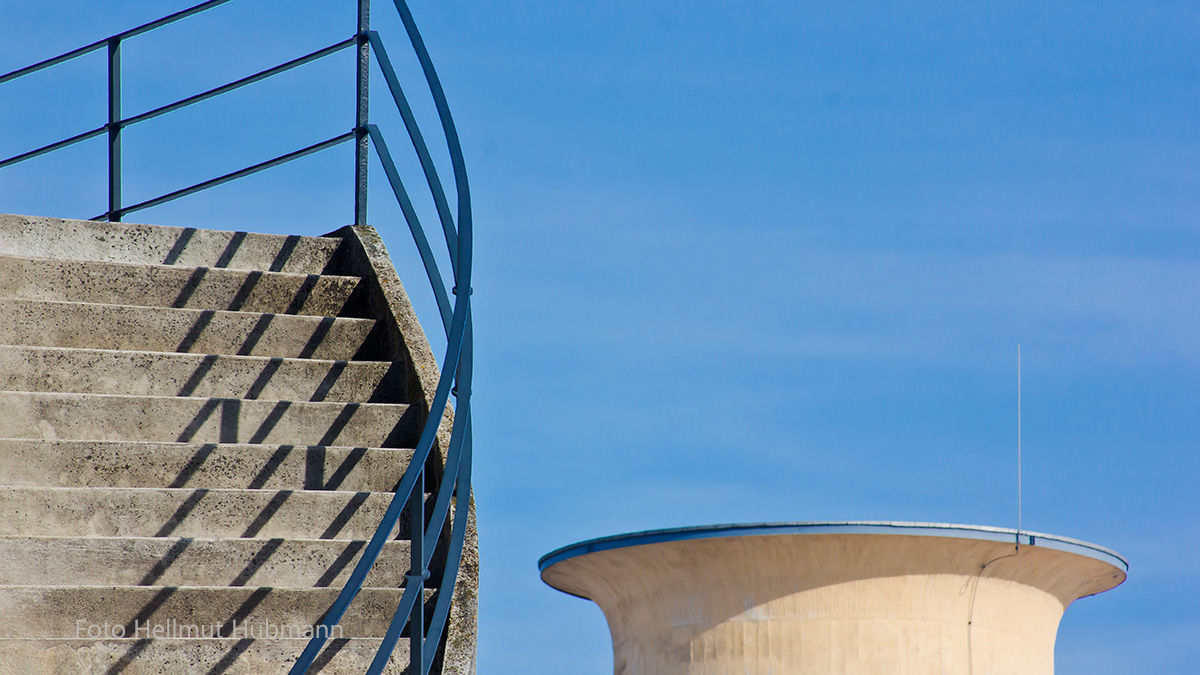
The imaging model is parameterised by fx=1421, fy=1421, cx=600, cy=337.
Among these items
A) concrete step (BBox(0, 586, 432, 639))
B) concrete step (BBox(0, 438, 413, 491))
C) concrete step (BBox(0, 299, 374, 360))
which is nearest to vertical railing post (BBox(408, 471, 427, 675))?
concrete step (BBox(0, 586, 432, 639))

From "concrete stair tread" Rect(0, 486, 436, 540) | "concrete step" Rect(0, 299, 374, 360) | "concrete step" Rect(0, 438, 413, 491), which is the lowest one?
"concrete stair tread" Rect(0, 486, 436, 540)

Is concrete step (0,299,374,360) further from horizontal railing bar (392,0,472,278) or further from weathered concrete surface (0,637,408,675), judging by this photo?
weathered concrete surface (0,637,408,675)

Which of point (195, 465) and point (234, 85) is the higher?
point (234, 85)

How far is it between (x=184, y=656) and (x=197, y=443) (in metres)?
0.95

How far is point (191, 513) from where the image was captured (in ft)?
14.6

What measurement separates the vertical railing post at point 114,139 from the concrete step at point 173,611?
9.09 feet

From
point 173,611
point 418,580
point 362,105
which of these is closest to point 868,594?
point 362,105

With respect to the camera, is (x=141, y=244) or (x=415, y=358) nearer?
(x=415, y=358)

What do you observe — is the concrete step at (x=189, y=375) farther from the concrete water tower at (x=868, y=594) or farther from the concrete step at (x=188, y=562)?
the concrete water tower at (x=868, y=594)

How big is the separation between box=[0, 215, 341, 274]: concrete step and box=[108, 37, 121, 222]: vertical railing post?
651 millimetres

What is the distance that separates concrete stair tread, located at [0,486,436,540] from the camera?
434 centimetres

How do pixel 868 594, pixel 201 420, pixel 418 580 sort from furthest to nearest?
pixel 868 594 → pixel 201 420 → pixel 418 580

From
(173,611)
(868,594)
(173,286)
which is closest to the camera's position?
(173,611)

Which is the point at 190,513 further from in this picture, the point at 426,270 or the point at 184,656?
the point at 426,270
